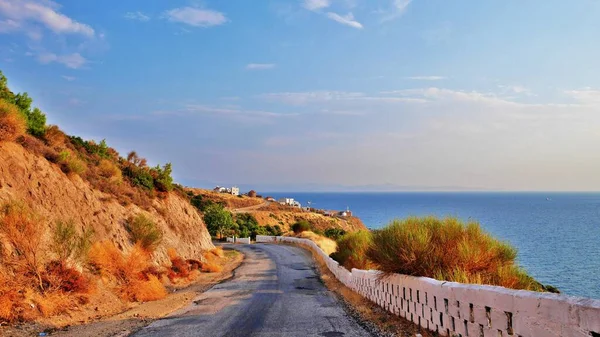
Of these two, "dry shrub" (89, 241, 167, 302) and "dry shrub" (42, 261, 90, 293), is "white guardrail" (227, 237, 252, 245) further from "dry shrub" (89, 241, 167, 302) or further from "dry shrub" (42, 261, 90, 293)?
"dry shrub" (42, 261, 90, 293)

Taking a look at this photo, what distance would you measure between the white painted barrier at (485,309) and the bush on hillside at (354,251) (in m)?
7.63

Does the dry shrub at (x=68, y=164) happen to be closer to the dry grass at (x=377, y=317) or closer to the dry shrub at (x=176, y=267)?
the dry shrub at (x=176, y=267)

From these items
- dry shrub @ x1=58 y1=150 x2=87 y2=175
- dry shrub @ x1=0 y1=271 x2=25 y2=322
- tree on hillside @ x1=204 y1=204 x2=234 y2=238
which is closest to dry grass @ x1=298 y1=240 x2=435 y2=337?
dry shrub @ x1=0 y1=271 x2=25 y2=322

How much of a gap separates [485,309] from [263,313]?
7.89m

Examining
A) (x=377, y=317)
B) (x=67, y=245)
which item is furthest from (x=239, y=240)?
(x=377, y=317)

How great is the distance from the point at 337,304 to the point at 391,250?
475 centimetres

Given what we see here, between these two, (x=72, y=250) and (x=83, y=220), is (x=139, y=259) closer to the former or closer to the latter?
(x=83, y=220)

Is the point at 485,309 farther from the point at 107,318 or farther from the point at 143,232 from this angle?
the point at 143,232

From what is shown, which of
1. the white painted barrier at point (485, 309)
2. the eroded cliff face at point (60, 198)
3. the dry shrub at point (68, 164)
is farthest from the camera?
the dry shrub at point (68, 164)

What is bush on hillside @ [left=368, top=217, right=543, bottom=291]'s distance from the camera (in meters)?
10.1

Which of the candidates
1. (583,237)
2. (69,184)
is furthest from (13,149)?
(583,237)

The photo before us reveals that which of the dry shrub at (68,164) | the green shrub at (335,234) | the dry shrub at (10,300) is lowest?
the green shrub at (335,234)

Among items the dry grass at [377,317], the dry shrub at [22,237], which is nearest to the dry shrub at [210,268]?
the dry grass at [377,317]

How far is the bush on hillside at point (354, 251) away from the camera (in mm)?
20203
